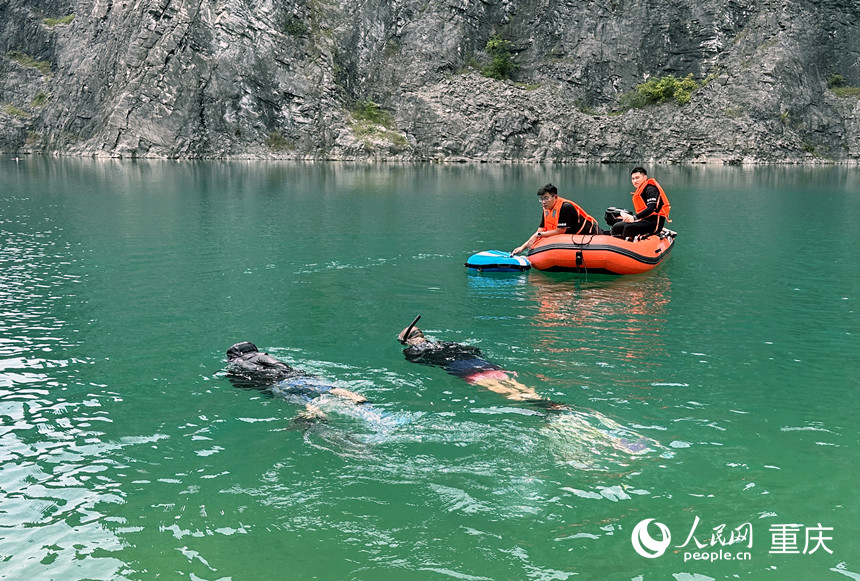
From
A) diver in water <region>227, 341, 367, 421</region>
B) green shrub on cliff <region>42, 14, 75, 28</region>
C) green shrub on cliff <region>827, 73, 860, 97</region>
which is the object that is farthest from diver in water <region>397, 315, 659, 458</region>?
green shrub on cliff <region>42, 14, 75, 28</region>

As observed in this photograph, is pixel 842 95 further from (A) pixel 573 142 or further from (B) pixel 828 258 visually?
(B) pixel 828 258

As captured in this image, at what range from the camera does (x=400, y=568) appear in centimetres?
661

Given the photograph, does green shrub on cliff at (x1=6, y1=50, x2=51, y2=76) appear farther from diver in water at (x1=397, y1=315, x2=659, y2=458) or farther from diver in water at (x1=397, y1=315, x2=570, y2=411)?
diver in water at (x1=397, y1=315, x2=659, y2=458)

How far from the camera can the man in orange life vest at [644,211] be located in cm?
2166

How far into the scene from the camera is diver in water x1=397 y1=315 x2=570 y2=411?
1069 cm

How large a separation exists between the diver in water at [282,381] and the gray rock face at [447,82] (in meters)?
85.2

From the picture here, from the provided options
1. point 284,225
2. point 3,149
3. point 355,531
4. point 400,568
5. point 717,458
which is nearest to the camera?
point 400,568

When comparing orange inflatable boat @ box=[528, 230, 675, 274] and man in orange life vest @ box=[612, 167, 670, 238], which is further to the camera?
man in orange life vest @ box=[612, 167, 670, 238]

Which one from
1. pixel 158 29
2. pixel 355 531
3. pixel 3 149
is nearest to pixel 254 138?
pixel 158 29

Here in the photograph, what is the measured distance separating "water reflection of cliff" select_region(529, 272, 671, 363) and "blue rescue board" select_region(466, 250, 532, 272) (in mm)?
514

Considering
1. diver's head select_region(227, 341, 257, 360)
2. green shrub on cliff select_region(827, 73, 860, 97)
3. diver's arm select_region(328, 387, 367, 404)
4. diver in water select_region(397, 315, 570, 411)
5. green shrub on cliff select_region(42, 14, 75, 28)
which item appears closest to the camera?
diver's arm select_region(328, 387, 367, 404)

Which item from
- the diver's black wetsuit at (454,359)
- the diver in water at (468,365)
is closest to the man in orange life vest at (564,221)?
the diver in water at (468,365)

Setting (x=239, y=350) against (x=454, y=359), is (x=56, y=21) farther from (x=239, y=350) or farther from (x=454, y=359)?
(x=454, y=359)

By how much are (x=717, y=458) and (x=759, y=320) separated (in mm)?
8128
